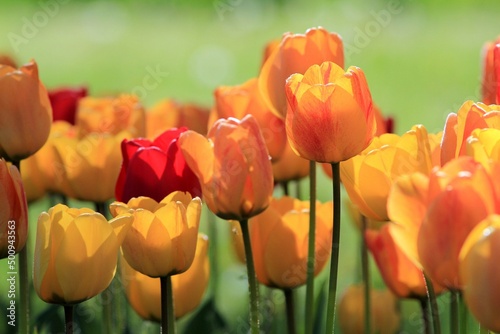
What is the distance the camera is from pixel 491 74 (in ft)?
4.80

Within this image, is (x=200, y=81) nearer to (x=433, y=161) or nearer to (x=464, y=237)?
(x=433, y=161)

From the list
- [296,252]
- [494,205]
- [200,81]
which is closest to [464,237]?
[494,205]

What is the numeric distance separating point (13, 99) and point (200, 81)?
177 inches

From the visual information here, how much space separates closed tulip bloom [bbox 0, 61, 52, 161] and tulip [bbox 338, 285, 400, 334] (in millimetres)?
793

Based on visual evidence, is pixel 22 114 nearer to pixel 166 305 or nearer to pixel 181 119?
pixel 166 305

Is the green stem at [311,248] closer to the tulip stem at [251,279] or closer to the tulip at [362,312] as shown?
the tulip stem at [251,279]

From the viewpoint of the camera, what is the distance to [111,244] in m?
1.21

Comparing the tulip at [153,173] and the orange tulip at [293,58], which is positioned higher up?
the orange tulip at [293,58]

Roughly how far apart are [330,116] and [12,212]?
430 mm

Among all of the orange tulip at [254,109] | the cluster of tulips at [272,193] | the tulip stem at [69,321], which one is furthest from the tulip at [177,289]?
the tulip stem at [69,321]

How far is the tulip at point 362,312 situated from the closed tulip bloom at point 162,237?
32.7 inches

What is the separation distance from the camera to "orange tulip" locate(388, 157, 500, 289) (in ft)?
3.05

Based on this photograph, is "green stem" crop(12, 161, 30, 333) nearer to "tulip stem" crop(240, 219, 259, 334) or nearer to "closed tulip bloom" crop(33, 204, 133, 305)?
"closed tulip bloom" crop(33, 204, 133, 305)

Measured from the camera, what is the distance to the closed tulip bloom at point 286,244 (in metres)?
1.54
